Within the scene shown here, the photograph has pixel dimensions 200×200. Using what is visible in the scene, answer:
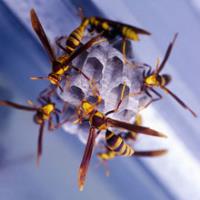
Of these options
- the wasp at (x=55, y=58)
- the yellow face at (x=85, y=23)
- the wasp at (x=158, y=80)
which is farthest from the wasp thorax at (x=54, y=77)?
the wasp at (x=158, y=80)

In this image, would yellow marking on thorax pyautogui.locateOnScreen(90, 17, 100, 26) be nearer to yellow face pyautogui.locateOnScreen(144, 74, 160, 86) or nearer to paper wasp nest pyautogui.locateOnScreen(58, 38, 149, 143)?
paper wasp nest pyautogui.locateOnScreen(58, 38, 149, 143)

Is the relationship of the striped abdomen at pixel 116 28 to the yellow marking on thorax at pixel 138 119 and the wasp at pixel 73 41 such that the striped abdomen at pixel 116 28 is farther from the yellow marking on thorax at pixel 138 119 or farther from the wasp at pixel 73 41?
the yellow marking on thorax at pixel 138 119

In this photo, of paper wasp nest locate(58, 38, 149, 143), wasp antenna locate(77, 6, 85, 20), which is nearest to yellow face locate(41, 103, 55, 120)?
paper wasp nest locate(58, 38, 149, 143)

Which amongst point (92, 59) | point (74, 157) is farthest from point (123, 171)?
point (92, 59)

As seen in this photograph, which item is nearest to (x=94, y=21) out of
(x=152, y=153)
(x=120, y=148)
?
(x=120, y=148)

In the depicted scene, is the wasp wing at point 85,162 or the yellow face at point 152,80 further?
the yellow face at point 152,80

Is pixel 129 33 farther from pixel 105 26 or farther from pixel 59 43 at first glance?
pixel 59 43
